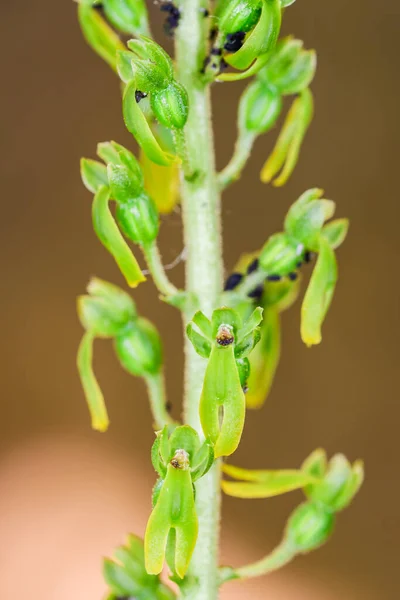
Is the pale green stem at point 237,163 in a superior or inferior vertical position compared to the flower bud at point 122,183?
superior

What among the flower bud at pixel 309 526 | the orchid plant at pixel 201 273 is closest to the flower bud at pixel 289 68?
A: the orchid plant at pixel 201 273

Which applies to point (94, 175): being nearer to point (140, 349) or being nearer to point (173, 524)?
point (140, 349)

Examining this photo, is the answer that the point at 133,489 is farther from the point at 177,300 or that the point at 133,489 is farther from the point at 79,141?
the point at 177,300

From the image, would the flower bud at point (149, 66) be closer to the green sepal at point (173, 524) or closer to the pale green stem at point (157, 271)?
the pale green stem at point (157, 271)

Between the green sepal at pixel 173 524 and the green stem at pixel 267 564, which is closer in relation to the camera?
the green sepal at pixel 173 524

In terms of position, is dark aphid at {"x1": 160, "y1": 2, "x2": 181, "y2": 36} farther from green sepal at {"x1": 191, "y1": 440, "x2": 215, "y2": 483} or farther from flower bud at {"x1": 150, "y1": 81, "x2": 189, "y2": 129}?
green sepal at {"x1": 191, "y1": 440, "x2": 215, "y2": 483}

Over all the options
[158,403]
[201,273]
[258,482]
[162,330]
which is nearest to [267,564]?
[258,482]

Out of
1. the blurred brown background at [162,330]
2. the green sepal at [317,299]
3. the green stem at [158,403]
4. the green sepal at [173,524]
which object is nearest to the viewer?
the green sepal at [173,524]

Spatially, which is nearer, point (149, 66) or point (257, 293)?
point (149, 66)
